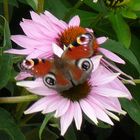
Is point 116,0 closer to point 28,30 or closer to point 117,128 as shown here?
point 28,30

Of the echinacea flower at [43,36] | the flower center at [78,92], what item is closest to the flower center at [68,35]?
the echinacea flower at [43,36]

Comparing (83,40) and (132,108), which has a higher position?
(83,40)

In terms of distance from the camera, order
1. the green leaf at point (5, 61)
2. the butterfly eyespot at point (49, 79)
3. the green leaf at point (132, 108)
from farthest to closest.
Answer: the green leaf at point (132, 108)
the green leaf at point (5, 61)
the butterfly eyespot at point (49, 79)

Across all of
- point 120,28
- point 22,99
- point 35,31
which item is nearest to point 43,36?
point 35,31

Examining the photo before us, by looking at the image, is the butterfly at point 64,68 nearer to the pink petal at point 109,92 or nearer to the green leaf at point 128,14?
the pink petal at point 109,92

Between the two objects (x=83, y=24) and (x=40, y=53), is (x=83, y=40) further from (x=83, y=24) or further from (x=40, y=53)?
(x=83, y=24)
